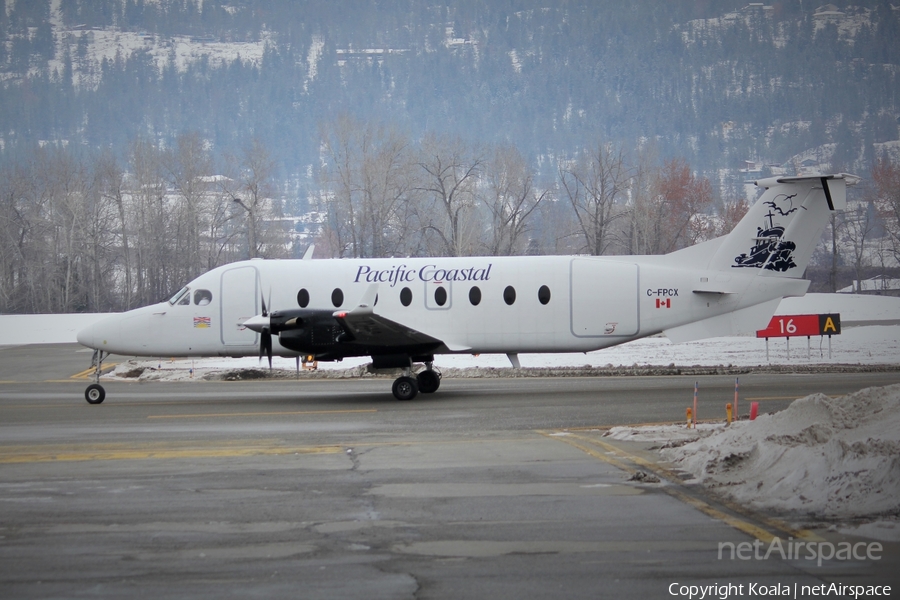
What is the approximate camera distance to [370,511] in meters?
9.39

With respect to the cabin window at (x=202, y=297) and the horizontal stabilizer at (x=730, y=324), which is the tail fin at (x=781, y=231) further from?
the cabin window at (x=202, y=297)

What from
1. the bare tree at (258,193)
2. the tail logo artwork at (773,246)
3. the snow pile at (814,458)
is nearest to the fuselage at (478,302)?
the tail logo artwork at (773,246)

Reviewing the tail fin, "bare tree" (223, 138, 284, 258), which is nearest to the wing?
the tail fin

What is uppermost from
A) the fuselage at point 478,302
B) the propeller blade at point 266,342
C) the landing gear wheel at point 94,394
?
the fuselage at point 478,302

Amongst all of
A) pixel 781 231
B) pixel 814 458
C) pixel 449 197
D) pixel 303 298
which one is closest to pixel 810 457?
pixel 814 458

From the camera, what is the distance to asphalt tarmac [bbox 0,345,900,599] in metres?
7.00

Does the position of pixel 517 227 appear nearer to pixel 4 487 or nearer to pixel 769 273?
pixel 769 273

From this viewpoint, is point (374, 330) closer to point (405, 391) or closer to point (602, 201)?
point (405, 391)

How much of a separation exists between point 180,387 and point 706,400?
1494cm

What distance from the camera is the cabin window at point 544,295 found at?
830 inches

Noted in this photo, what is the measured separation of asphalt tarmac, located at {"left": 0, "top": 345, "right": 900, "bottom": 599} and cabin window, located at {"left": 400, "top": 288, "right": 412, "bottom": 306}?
3471 mm

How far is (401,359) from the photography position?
800 inches

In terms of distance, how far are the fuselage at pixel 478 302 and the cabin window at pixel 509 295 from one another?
0.08ft

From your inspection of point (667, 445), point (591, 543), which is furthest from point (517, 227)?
point (591, 543)
